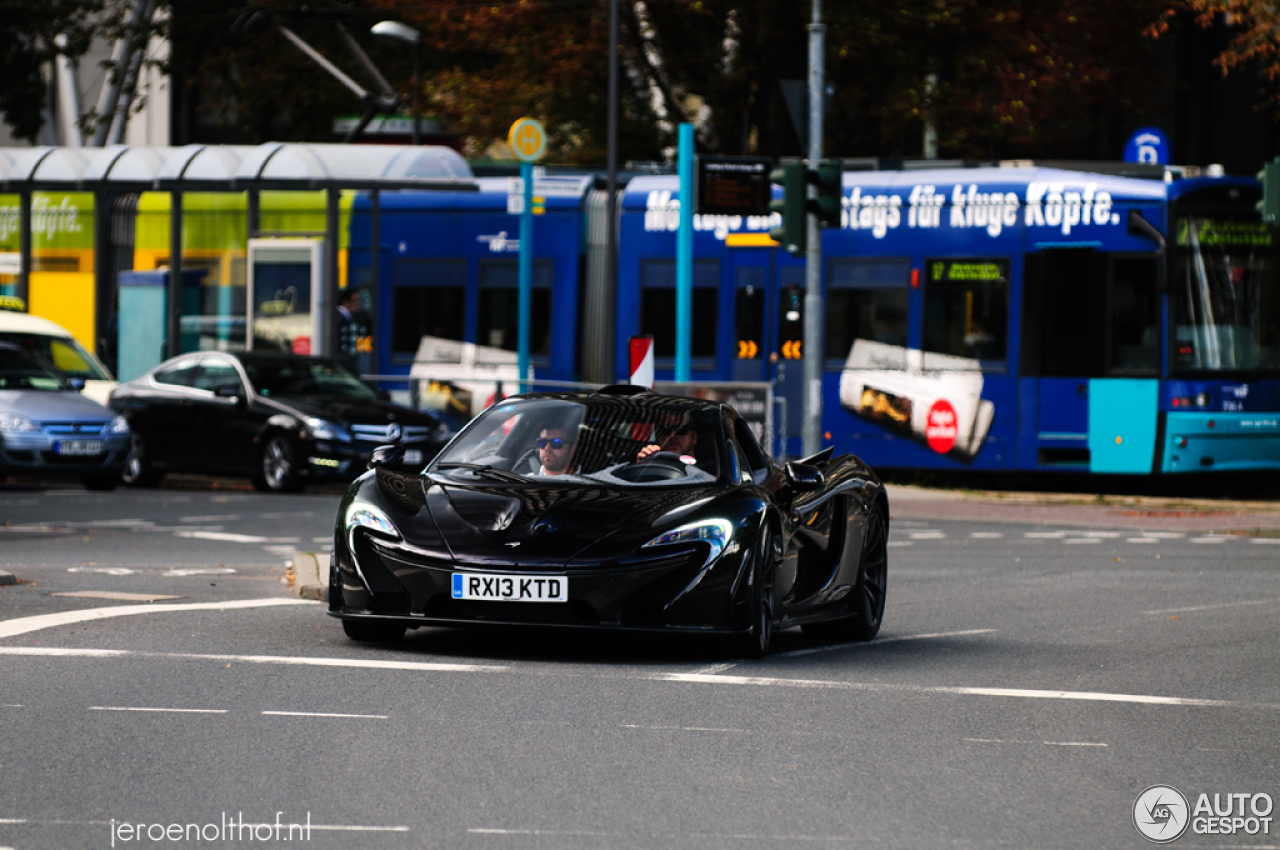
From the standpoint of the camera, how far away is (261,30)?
40.0 metres

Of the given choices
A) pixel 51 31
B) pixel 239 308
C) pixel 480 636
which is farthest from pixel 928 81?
pixel 480 636

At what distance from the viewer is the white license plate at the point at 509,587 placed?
911cm

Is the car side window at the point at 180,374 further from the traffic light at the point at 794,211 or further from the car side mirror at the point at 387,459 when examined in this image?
the car side mirror at the point at 387,459

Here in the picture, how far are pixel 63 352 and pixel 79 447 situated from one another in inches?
142

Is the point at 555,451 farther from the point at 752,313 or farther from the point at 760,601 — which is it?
the point at 752,313

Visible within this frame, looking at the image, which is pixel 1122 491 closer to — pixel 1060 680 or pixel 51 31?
pixel 1060 680

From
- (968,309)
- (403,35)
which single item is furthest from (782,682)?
(403,35)

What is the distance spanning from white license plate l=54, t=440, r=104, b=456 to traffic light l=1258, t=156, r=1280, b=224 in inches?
466

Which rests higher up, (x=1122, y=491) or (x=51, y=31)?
(x=51, y=31)

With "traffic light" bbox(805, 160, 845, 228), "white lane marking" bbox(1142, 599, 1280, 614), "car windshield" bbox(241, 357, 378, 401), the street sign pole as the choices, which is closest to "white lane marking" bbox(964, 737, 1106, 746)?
"white lane marking" bbox(1142, 599, 1280, 614)

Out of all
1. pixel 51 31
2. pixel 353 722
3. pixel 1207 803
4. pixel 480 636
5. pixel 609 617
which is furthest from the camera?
pixel 51 31

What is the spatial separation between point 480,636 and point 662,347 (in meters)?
16.3

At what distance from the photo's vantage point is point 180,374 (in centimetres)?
2423

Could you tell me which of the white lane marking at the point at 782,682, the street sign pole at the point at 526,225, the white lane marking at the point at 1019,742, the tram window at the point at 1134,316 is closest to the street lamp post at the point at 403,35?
the street sign pole at the point at 526,225
